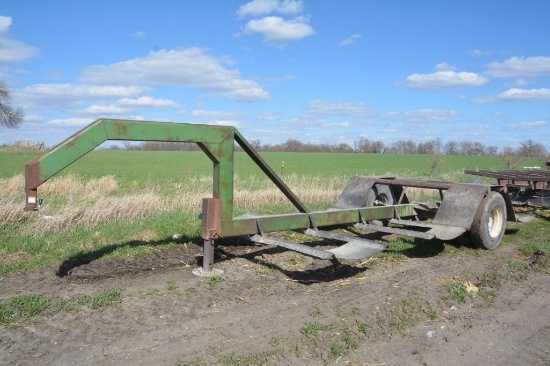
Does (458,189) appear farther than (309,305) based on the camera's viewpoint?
Yes

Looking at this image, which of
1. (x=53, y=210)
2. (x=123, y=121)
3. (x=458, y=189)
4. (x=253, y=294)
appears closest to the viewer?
→ (x=123, y=121)

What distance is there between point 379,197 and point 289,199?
3021mm

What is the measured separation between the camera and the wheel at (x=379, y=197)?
7766 millimetres

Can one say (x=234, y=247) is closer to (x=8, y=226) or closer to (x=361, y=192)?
(x=361, y=192)

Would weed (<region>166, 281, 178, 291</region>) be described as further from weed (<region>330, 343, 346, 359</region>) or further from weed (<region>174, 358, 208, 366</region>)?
weed (<region>330, 343, 346, 359</region>)

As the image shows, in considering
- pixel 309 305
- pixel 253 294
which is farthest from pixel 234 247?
pixel 309 305

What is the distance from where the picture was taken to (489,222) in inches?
279

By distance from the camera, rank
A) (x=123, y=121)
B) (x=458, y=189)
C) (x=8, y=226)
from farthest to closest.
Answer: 1. (x=8, y=226)
2. (x=458, y=189)
3. (x=123, y=121)

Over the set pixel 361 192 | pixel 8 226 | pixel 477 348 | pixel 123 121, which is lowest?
pixel 477 348

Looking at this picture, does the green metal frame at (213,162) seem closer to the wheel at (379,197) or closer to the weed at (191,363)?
the wheel at (379,197)

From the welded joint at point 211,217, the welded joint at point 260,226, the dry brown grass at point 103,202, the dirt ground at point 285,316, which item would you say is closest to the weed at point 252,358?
the dirt ground at point 285,316

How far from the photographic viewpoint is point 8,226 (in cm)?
735

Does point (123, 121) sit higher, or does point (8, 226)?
point (123, 121)

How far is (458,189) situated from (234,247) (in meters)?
3.42
